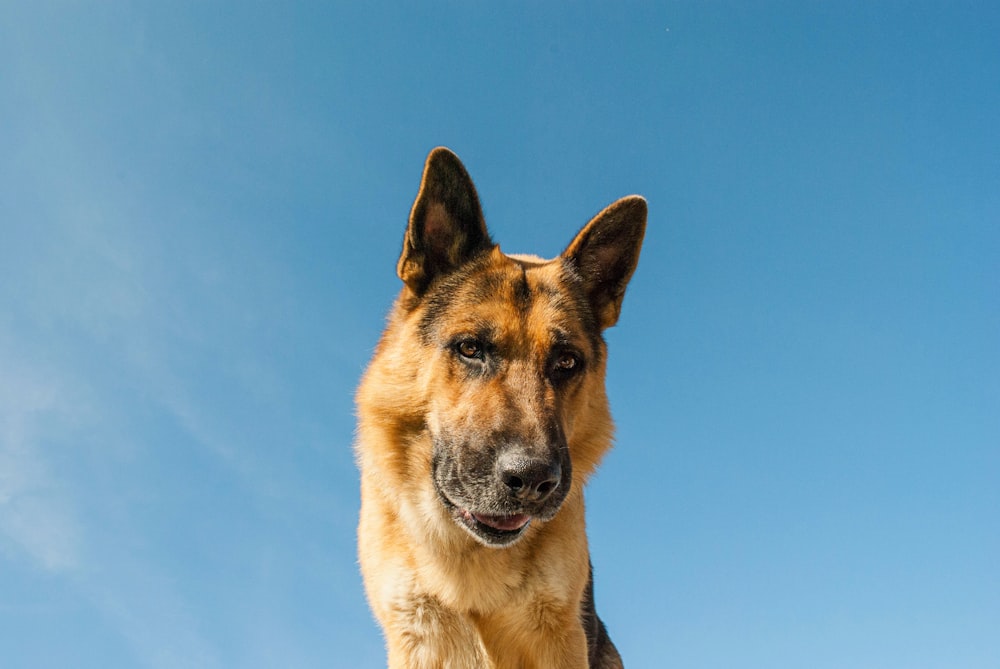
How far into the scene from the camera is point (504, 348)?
5.22 m

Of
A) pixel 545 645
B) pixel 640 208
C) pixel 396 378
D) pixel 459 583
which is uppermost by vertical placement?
pixel 640 208

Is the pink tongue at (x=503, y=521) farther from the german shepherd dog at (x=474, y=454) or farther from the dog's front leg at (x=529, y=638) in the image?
the dog's front leg at (x=529, y=638)

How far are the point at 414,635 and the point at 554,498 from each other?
1.48 m

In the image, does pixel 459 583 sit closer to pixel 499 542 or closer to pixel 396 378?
pixel 499 542

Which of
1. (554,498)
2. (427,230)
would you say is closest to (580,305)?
(427,230)

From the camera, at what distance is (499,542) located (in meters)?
4.84

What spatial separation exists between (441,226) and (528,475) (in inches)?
90.5

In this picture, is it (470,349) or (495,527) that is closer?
(495,527)

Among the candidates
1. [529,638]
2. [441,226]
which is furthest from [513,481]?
[441,226]

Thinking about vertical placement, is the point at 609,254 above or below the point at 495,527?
above

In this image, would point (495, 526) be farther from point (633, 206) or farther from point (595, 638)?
point (633, 206)

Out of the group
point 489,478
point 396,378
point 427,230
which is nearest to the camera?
point 489,478

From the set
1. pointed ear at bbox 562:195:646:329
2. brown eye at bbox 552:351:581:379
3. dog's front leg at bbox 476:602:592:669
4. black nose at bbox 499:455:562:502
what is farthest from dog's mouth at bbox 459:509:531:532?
pointed ear at bbox 562:195:646:329

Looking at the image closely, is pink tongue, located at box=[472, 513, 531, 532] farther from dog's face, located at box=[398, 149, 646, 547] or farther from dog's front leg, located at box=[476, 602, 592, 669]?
dog's front leg, located at box=[476, 602, 592, 669]
